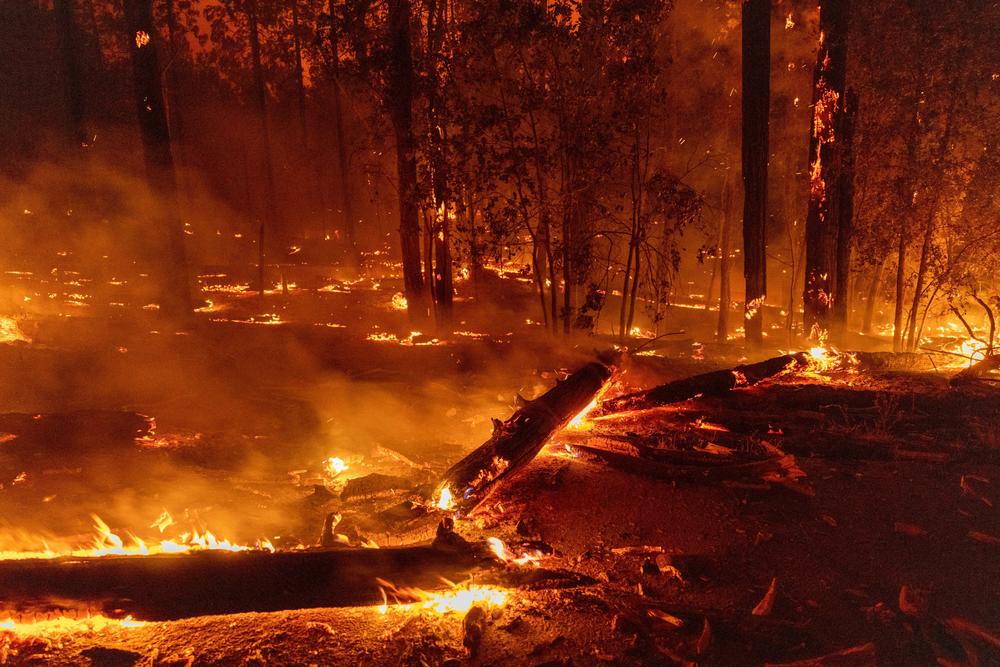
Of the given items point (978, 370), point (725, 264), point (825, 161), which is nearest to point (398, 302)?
point (725, 264)

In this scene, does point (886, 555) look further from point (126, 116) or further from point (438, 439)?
point (126, 116)

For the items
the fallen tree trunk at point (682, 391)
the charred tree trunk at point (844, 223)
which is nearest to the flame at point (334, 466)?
the fallen tree trunk at point (682, 391)

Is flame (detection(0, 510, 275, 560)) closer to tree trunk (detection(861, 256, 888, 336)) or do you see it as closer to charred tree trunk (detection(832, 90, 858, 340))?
charred tree trunk (detection(832, 90, 858, 340))

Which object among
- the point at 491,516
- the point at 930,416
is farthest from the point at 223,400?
the point at 930,416

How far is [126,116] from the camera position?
101 feet

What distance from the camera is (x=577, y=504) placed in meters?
5.20

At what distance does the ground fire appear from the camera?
3.83 meters

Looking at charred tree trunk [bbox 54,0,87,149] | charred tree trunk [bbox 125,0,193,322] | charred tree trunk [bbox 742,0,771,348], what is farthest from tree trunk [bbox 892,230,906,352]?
charred tree trunk [bbox 54,0,87,149]

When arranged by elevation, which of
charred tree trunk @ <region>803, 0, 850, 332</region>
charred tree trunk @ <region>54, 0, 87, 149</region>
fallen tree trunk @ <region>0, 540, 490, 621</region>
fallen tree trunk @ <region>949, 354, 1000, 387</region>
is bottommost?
fallen tree trunk @ <region>0, 540, 490, 621</region>

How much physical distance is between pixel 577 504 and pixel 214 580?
264 cm

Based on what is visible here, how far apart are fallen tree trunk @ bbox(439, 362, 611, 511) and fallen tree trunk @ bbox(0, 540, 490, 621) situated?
1.14m

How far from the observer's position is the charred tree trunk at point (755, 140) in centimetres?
1296

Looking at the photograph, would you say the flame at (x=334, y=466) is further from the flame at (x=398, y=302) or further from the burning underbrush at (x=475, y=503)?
the flame at (x=398, y=302)

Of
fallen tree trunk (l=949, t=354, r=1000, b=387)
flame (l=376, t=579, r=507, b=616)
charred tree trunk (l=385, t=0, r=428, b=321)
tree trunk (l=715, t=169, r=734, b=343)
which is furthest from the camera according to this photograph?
tree trunk (l=715, t=169, r=734, b=343)
